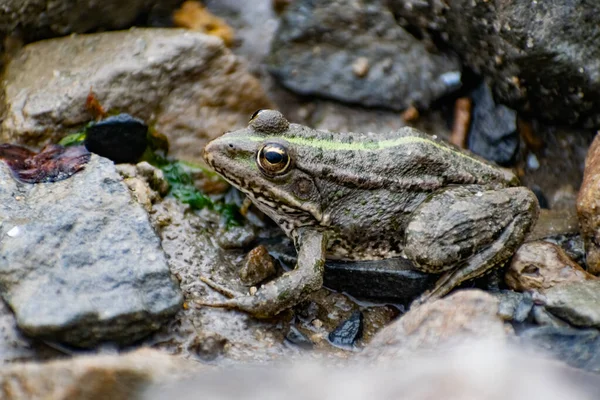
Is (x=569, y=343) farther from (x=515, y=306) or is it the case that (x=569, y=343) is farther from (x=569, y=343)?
(x=515, y=306)

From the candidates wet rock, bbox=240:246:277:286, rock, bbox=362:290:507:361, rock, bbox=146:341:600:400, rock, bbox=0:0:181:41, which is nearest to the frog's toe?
wet rock, bbox=240:246:277:286

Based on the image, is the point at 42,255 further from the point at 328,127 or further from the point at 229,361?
the point at 328,127

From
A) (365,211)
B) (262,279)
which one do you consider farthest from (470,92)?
(262,279)

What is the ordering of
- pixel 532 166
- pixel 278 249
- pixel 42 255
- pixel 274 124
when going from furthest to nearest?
pixel 532 166 → pixel 278 249 → pixel 274 124 → pixel 42 255

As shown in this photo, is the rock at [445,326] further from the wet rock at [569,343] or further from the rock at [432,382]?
the wet rock at [569,343]

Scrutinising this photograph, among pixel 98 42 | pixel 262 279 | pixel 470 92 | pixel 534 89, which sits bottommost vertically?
pixel 262 279

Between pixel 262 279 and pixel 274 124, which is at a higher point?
pixel 274 124

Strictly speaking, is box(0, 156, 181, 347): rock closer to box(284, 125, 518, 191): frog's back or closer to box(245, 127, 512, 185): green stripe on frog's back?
box(245, 127, 512, 185): green stripe on frog's back
